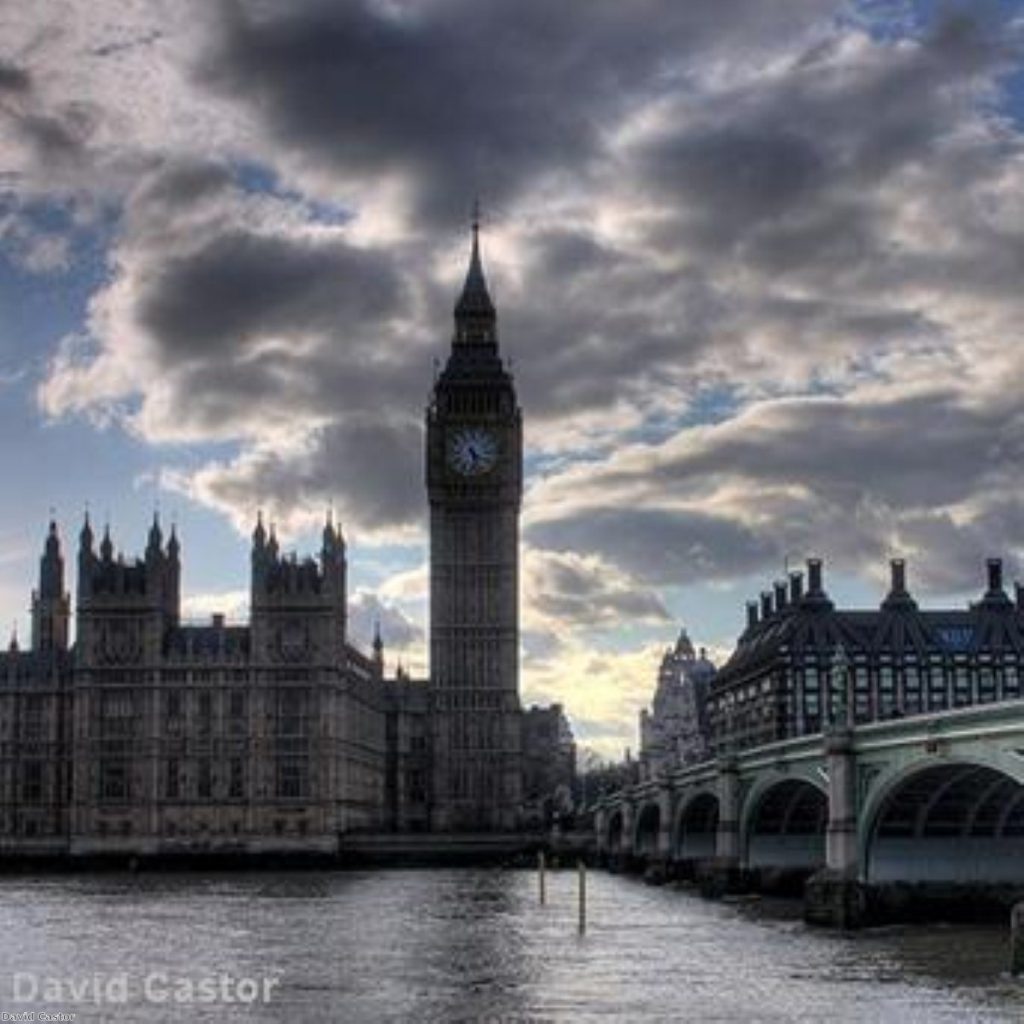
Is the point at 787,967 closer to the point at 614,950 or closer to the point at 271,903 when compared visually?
the point at 614,950

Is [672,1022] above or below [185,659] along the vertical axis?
below

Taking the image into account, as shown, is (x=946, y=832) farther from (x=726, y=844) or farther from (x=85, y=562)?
(x=85, y=562)

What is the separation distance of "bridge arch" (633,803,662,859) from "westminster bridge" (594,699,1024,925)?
1566 inches

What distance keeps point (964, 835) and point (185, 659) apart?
363 feet

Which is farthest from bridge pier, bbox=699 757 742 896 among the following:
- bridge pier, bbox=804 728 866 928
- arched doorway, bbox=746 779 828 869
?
bridge pier, bbox=804 728 866 928

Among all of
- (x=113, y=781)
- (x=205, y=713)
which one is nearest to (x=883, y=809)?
(x=205, y=713)

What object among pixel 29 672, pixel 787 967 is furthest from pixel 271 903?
pixel 29 672

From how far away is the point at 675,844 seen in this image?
143 meters

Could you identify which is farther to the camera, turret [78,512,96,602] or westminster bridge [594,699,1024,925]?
turret [78,512,96,602]

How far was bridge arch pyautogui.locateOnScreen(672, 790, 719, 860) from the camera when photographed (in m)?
140

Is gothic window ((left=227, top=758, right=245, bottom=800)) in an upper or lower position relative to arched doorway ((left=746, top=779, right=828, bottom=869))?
upper

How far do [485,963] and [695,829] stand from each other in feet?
272
